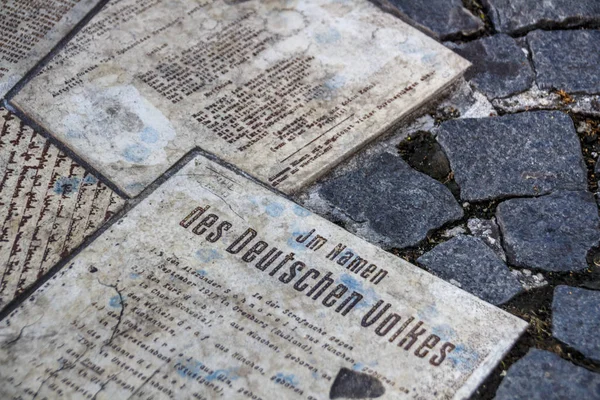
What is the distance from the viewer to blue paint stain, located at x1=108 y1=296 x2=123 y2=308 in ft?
6.32

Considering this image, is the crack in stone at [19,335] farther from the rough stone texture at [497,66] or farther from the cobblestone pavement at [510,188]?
the rough stone texture at [497,66]

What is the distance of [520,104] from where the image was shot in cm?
262

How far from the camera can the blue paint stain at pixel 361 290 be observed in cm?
193

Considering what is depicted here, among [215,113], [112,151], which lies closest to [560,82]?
[215,113]

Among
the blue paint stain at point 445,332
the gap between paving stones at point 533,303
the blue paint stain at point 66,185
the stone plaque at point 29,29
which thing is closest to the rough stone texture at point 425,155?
the gap between paving stones at point 533,303

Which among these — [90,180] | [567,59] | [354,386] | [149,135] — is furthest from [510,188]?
[90,180]

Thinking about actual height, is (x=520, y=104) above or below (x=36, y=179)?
below

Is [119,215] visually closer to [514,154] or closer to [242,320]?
[242,320]

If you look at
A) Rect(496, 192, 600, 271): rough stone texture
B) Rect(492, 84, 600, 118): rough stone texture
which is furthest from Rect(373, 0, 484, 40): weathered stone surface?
Rect(496, 192, 600, 271): rough stone texture

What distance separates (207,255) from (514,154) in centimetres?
104

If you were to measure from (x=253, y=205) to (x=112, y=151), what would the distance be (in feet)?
1.63

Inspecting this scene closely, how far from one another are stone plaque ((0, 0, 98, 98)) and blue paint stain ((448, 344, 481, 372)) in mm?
1658

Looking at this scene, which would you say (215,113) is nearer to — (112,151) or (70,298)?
(112,151)

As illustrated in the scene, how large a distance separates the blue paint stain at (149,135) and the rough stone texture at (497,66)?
1.10m
